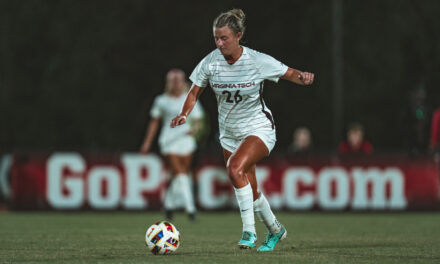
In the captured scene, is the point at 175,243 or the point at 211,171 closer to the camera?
the point at 175,243

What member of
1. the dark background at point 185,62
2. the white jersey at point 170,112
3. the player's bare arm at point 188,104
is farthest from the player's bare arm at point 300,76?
the dark background at point 185,62

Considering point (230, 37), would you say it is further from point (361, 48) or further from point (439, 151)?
point (361, 48)

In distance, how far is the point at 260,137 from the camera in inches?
334

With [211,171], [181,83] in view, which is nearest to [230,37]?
[181,83]

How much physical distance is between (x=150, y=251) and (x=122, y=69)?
17.8 meters

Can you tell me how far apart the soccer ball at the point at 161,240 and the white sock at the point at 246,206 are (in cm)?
66

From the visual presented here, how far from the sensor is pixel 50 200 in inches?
642

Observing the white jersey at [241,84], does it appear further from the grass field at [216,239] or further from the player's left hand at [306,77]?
the grass field at [216,239]

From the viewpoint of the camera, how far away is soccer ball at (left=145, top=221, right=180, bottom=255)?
796 centimetres

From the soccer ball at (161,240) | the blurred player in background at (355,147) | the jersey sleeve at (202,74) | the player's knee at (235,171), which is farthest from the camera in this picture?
the blurred player in background at (355,147)

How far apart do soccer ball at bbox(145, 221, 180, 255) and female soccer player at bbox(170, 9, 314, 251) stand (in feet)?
2.17

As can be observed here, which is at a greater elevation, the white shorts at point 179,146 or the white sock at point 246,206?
the white shorts at point 179,146

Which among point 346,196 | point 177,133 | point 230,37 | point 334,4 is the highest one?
point 334,4

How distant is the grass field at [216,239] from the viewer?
305 inches
